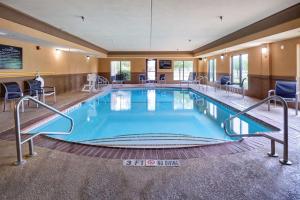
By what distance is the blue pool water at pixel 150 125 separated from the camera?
18.0ft

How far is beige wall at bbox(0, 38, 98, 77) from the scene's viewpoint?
8.73 m

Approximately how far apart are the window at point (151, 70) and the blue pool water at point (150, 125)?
1084cm

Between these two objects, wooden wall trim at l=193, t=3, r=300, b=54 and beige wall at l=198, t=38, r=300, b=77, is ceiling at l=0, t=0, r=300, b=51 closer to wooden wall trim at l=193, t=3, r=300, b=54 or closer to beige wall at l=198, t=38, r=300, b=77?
wooden wall trim at l=193, t=3, r=300, b=54

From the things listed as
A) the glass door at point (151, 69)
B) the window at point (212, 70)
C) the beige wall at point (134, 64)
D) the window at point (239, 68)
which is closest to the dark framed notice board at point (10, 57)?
the window at point (239, 68)

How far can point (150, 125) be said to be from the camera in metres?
6.86

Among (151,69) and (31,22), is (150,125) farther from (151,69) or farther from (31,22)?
(151,69)

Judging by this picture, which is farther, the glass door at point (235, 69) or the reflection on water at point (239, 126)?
the glass door at point (235, 69)

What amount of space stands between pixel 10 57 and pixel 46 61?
266 centimetres

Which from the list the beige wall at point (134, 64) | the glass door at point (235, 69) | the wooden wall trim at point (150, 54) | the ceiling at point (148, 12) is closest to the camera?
the ceiling at point (148, 12)

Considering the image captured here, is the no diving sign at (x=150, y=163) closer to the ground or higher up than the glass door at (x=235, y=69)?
closer to the ground

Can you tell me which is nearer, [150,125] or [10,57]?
[150,125]

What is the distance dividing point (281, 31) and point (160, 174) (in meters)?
4.93

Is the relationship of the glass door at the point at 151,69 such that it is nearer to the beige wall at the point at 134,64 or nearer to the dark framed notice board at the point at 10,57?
the beige wall at the point at 134,64

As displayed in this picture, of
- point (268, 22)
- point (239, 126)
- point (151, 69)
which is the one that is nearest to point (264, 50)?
point (268, 22)
